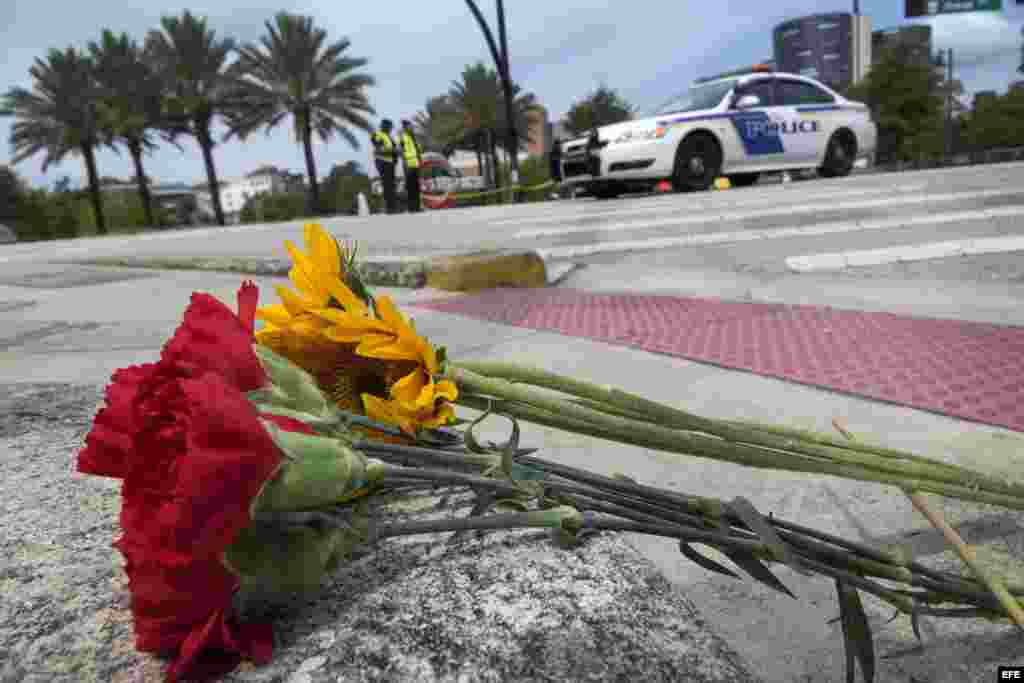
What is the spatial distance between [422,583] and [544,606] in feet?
0.35

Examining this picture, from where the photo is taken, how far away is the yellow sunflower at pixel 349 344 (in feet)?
1.96

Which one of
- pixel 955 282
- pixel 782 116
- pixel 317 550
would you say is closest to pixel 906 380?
pixel 955 282

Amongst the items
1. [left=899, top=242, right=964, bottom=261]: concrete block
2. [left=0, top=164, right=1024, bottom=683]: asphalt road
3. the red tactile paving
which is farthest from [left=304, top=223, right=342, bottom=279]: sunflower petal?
[left=899, top=242, right=964, bottom=261]: concrete block

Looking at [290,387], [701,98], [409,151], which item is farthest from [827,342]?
[409,151]

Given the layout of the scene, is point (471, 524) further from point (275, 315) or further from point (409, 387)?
point (275, 315)

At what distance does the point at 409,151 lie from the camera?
15281mm

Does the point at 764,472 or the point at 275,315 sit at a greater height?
the point at 275,315

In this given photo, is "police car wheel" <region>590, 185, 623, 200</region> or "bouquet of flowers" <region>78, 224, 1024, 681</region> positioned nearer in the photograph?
"bouquet of flowers" <region>78, 224, 1024, 681</region>

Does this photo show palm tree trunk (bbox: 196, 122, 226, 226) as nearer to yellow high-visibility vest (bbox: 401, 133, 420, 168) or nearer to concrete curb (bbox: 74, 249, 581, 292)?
yellow high-visibility vest (bbox: 401, 133, 420, 168)

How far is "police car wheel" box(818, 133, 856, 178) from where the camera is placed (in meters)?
11.1

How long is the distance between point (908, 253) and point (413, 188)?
12.5 m

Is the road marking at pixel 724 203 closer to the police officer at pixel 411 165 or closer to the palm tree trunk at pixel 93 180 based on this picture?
the police officer at pixel 411 165

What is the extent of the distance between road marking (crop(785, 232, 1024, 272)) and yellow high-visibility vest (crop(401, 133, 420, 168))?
1233 cm

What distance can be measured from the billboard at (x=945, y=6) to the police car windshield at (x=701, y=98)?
675 inches
